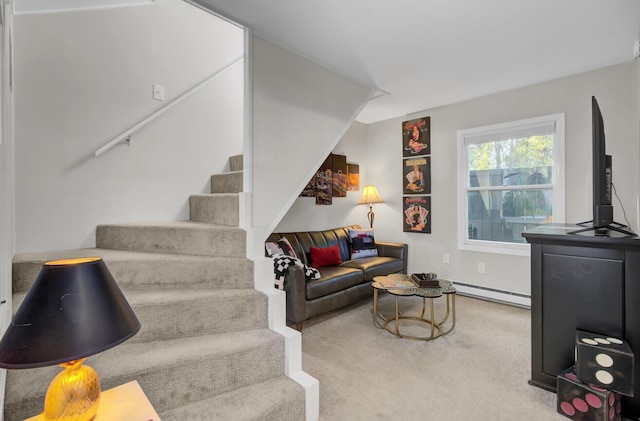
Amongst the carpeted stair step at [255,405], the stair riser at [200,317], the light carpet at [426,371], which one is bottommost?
the light carpet at [426,371]

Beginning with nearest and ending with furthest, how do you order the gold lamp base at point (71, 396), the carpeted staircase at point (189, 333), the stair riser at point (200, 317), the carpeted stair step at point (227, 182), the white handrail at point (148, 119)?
the gold lamp base at point (71, 396), the carpeted staircase at point (189, 333), the stair riser at point (200, 317), the white handrail at point (148, 119), the carpeted stair step at point (227, 182)

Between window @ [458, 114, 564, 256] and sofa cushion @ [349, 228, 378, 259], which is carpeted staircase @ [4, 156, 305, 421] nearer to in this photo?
sofa cushion @ [349, 228, 378, 259]

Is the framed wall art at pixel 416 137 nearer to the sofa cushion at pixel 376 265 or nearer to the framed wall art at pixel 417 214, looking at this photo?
the framed wall art at pixel 417 214

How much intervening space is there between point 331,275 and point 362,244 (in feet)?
3.79

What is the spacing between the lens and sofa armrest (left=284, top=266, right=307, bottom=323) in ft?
8.87

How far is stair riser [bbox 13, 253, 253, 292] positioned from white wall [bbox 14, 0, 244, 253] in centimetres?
61

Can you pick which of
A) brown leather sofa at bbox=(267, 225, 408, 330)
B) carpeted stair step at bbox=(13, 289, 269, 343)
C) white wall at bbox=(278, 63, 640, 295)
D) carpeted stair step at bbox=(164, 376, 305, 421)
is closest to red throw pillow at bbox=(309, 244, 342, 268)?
brown leather sofa at bbox=(267, 225, 408, 330)

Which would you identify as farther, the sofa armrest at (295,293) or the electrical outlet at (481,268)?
the electrical outlet at (481,268)

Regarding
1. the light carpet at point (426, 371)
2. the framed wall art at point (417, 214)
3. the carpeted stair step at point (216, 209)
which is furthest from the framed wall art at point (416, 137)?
the carpeted stair step at point (216, 209)

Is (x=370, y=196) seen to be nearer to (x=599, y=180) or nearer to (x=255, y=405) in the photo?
(x=599, y=180)

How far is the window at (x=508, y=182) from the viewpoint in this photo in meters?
3.30

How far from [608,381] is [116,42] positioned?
3965mm

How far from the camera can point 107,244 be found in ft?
7.64

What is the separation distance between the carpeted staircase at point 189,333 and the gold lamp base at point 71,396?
18.2 inches
